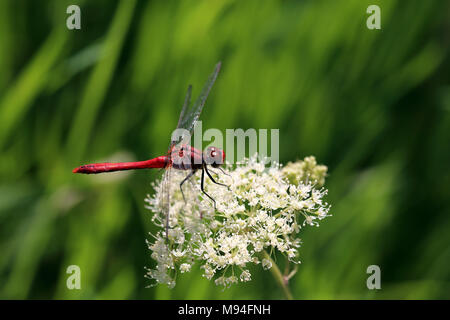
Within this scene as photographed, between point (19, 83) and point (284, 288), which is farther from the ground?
point (19, 83)

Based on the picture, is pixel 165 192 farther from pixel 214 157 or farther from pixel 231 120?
pixel 231 120

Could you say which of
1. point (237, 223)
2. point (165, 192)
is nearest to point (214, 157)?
point (165, 192)

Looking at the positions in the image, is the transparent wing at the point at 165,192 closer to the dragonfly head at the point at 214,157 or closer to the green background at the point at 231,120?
the dragonfly head at the point at 214,157

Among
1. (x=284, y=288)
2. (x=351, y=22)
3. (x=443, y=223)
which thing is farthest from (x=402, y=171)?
(x=284, y=288)

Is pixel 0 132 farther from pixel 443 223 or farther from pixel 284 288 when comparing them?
pixel 443 223

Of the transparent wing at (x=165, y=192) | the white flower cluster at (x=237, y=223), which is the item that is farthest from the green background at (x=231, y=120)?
the white flower cluster at (x=237, y=223)

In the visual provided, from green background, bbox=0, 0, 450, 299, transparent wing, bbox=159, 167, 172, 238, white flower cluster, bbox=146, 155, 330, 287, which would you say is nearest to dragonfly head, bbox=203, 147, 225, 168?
white flower cluster, bbox=146, 155, 330, 287
